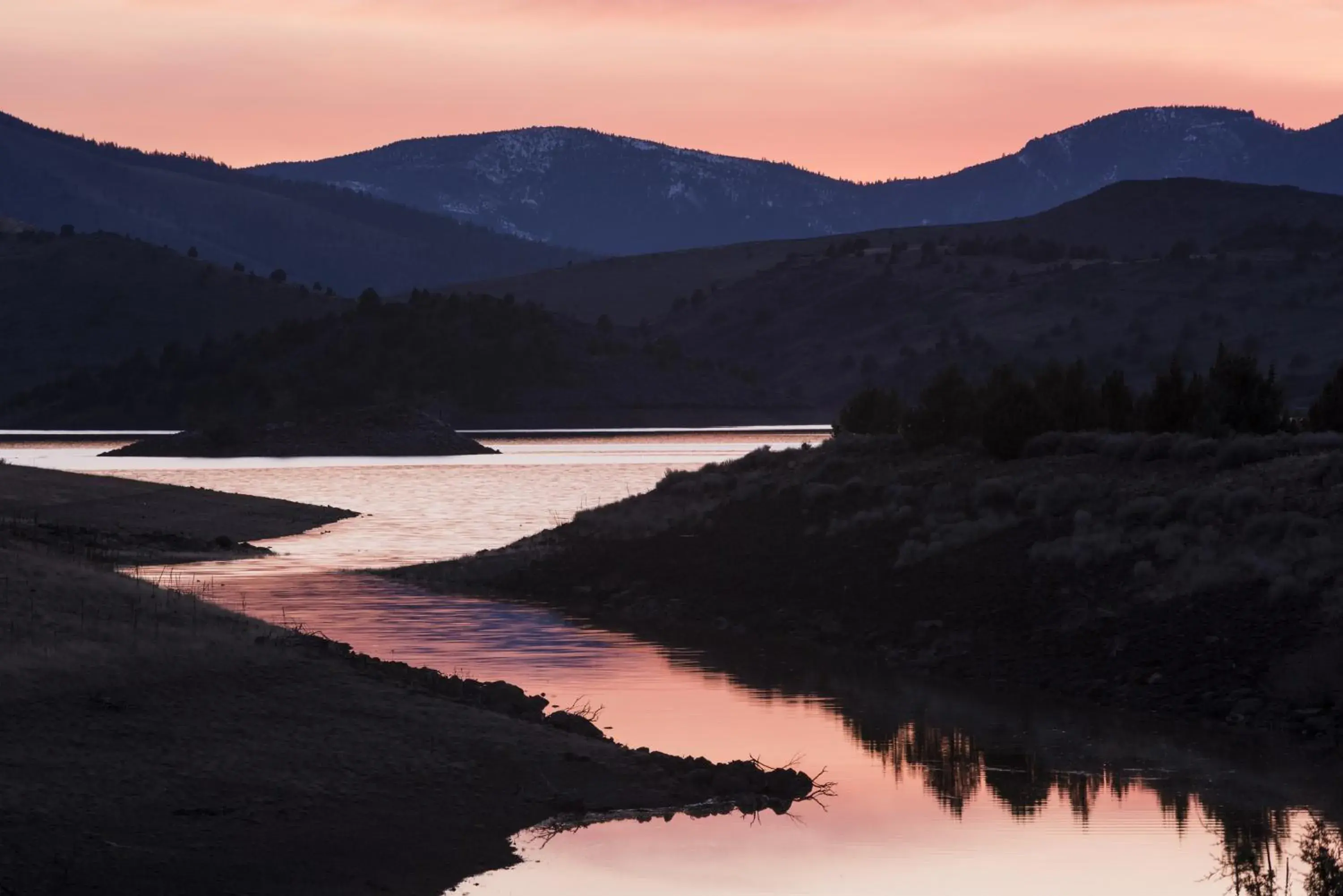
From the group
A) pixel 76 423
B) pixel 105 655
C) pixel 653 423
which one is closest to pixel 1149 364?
pixel 653 423

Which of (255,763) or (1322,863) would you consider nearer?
(1322,863)

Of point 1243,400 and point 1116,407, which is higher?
point 1243,400

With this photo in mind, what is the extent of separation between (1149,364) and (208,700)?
155896 mm

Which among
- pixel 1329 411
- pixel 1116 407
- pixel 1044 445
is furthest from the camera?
pixel 1116 407

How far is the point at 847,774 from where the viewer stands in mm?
24062

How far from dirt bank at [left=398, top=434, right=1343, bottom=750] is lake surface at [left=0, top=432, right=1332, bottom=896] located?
199 centimetres

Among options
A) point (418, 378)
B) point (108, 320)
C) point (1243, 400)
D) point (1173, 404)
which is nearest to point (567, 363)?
point (418, 378)

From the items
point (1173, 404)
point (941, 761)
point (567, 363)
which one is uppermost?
point (567, 363)

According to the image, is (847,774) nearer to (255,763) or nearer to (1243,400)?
(255,763)

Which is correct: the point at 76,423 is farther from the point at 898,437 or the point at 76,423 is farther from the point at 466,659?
the point at 466,659

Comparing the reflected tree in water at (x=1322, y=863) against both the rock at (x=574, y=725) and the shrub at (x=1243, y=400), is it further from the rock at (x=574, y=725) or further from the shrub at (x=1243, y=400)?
the shrub at (x=1243, y=400)

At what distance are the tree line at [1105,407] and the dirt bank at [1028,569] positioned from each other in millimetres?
1060

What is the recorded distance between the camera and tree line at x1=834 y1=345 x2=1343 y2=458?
45.7 m

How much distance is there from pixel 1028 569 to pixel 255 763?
748 inches
